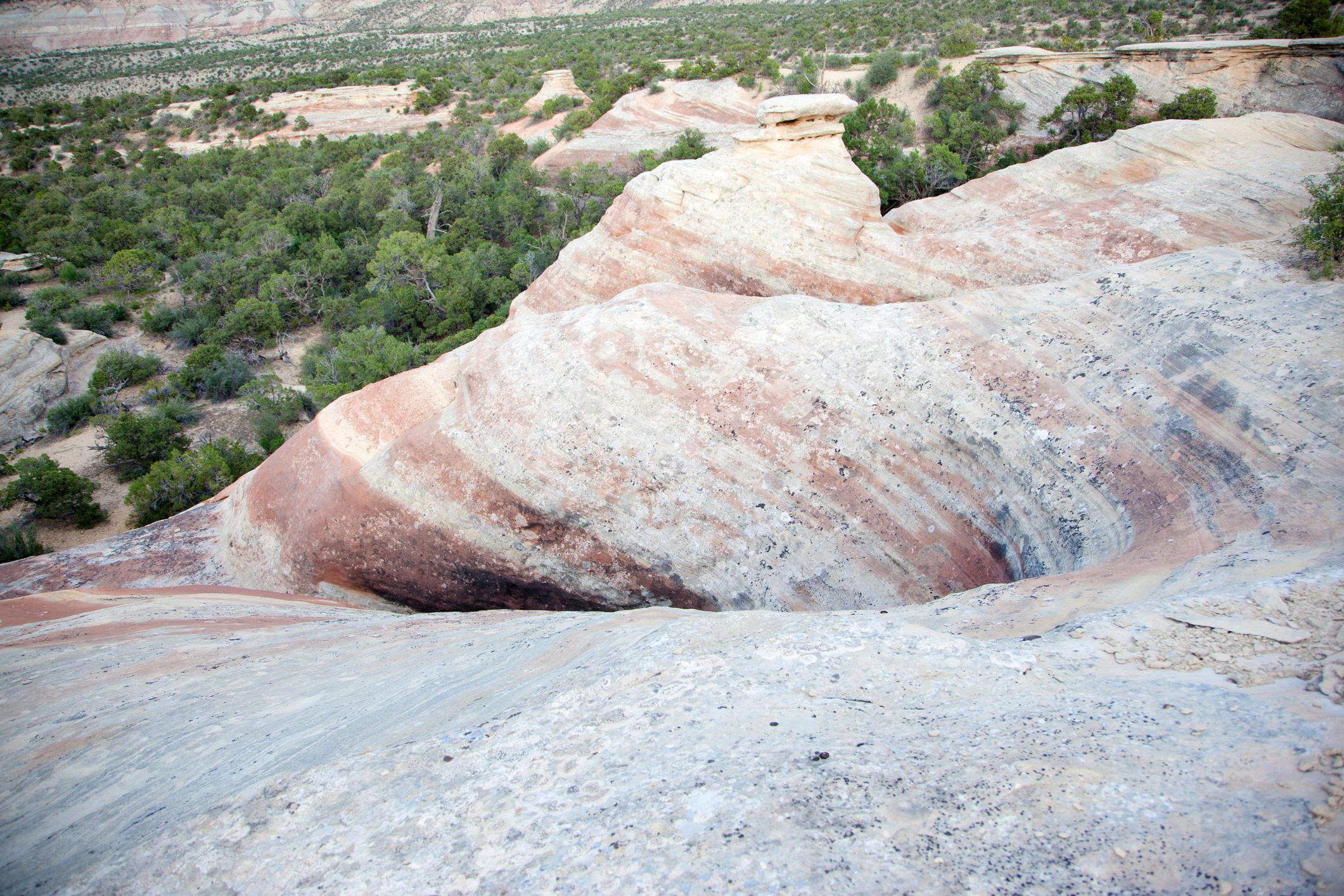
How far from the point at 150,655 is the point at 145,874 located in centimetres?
451

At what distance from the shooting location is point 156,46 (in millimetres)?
86750

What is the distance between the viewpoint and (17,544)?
17.1 m

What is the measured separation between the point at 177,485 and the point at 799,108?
19.2m

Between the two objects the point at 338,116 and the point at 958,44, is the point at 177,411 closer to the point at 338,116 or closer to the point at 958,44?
the point at 338,116

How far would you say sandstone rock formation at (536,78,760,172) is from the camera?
117ft

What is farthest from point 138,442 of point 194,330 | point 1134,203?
point 1134,203

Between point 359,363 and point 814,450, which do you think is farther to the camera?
point 359,363

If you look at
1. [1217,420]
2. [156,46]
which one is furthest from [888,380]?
[156,46]

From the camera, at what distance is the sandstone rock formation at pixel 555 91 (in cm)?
4375

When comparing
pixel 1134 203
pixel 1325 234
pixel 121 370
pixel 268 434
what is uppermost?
pixel 1134 203

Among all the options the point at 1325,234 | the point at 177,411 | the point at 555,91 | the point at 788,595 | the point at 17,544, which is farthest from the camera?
the point at 555,91

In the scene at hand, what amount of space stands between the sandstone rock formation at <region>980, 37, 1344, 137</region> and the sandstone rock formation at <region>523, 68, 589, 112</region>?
26.0 meters

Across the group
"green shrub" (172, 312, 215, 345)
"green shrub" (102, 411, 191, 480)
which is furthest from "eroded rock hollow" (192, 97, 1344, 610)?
"green shrub" (172, 312, 215, 345)

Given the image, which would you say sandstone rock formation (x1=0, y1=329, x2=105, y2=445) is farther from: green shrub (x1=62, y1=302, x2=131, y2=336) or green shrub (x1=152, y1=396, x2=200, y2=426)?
green shrub (x1=152, y1=396, x2=200, y2=426)
